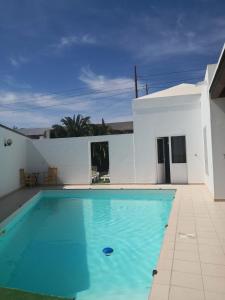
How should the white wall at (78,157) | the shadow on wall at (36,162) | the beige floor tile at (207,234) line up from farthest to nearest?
the shadow on wall at (36,162)
the white wall at (78,157)
the beige floor tile at (207,234)

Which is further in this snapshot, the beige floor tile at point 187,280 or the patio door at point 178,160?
the patio door at point 178,160

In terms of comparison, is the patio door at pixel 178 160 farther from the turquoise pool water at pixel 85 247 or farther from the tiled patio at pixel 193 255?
the tiled patio at pixel 193 255

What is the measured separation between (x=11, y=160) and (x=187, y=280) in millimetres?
10763

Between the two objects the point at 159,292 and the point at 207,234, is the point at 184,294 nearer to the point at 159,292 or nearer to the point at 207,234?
the point at 159,292

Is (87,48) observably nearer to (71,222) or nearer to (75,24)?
(75,24)

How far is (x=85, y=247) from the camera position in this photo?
586 cm

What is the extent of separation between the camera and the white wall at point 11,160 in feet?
37.0

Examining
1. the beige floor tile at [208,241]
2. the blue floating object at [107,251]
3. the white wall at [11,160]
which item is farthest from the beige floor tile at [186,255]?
the white wall at [11,160]

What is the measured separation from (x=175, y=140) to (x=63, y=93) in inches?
538

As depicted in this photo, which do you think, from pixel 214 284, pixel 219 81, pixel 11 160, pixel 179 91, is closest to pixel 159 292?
pixel 214 284

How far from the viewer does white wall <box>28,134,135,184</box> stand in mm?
13203

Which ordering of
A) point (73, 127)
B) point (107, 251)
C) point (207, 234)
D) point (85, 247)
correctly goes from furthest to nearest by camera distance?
point (73, 127) → point (85, 247) → point (107, 251) → point (207, 234)

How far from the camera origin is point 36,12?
7.68m

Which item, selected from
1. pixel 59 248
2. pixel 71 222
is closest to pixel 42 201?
pixel 71 222
